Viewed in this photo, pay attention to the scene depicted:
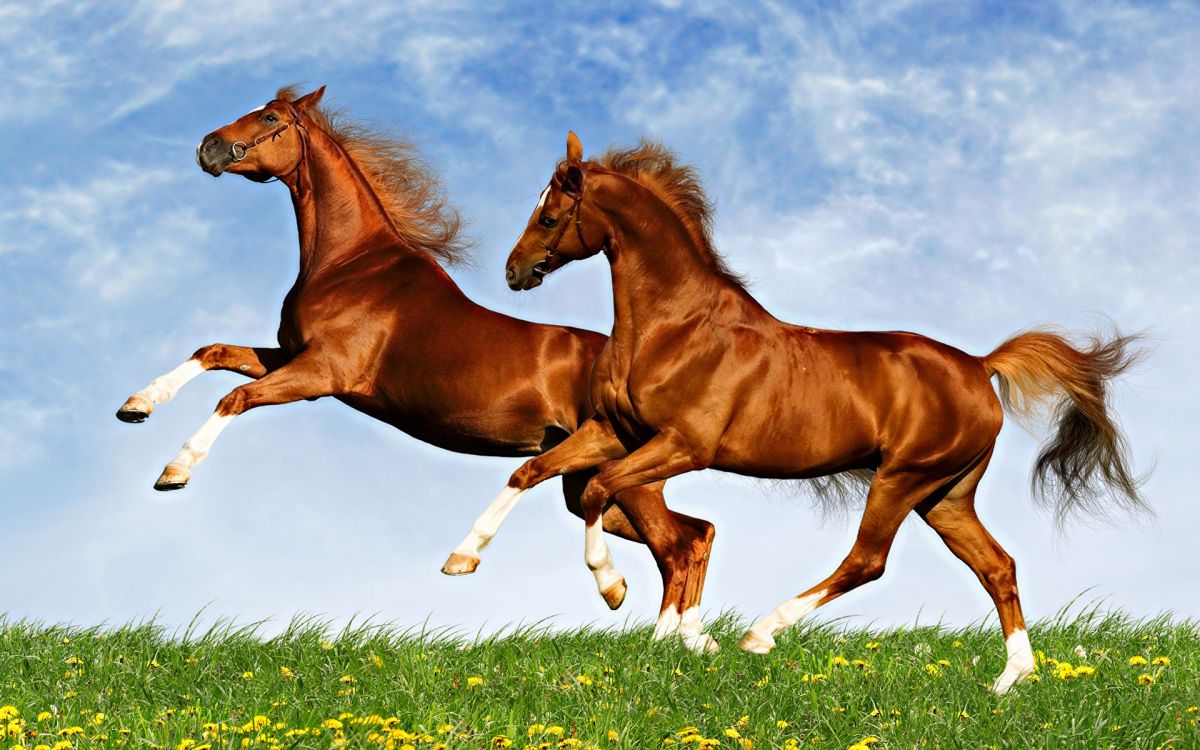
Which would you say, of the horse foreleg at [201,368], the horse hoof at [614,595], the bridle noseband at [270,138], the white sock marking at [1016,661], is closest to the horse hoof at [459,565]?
the horse hoof at [614,595]

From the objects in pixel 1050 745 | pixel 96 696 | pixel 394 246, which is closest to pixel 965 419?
pixel 1050 745

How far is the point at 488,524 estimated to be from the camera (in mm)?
7430

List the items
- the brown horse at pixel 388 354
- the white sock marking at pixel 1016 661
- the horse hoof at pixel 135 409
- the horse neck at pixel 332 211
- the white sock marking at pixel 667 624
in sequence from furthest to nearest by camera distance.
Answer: the horse neck at pixel 332 211, the brown horse at pixel 388 354, the horse hoof at pixel 135 409, the white sock marking at pixel 667 624, the white sock marking at pixel 1016 661

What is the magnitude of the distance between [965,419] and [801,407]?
3.28ft

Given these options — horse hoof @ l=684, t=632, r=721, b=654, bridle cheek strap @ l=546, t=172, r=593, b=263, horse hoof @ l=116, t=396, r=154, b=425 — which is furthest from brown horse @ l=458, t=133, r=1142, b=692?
horse hoof @ l=116, t=396, r=154, b=425

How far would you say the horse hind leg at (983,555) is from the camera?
7.55m

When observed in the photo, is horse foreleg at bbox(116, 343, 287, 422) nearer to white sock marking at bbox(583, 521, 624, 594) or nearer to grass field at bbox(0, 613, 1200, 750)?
grass field at bbox(0, 613, 1200, 750)

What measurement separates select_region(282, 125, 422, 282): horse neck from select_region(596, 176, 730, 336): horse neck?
85.6 inches

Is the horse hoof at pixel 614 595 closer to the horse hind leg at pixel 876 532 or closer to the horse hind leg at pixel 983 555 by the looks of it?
the horse hind leg at pixel 876 532

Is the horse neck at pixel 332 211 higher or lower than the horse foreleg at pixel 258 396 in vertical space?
higher

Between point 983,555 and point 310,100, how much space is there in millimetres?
5170

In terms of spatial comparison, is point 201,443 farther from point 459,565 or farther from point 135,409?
point 459,565

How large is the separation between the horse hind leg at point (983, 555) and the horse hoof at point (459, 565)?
257cm

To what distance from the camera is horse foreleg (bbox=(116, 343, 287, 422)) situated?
8.13 m
